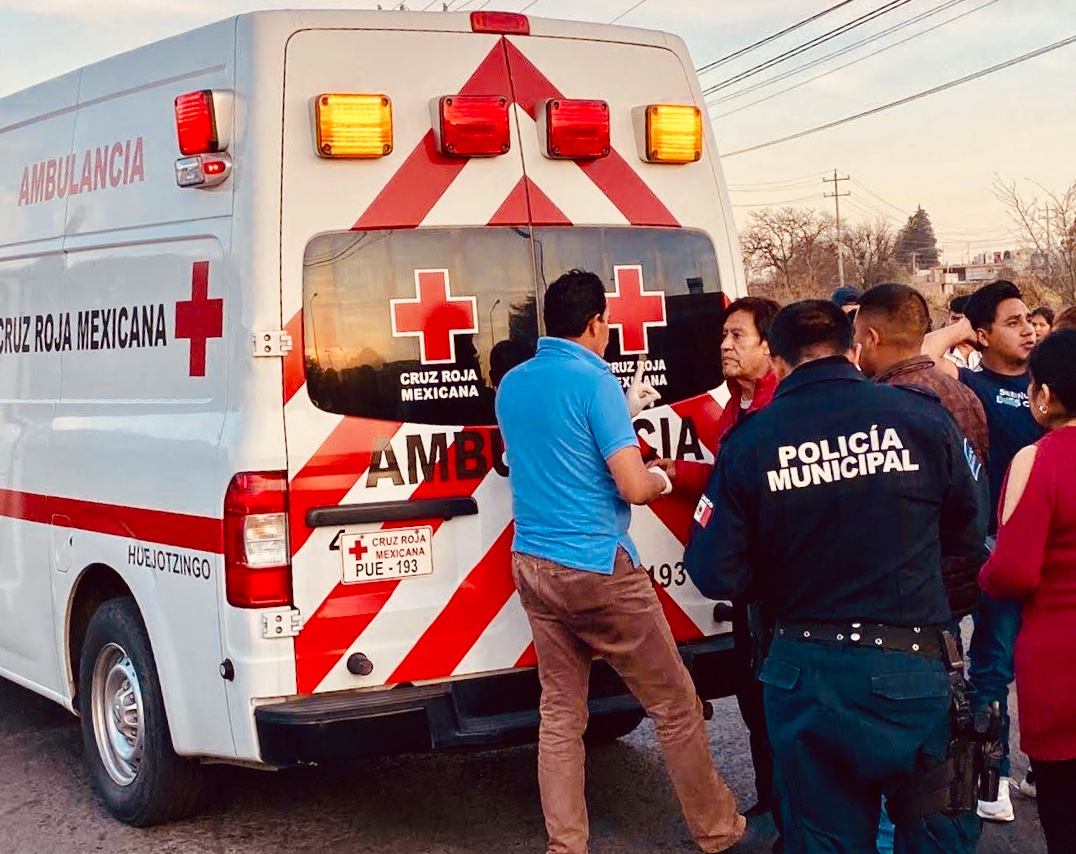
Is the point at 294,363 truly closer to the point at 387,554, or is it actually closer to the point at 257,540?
the point at 257,540

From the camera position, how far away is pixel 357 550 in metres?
4.50

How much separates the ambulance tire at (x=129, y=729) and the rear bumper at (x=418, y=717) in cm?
68

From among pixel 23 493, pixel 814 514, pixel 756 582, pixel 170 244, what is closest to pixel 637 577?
pixel 756 582

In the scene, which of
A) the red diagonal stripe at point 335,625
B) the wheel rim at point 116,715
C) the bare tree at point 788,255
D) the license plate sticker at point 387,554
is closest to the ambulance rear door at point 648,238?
the license plate sticker at point 387,554

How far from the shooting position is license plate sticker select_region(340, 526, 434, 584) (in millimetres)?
4492

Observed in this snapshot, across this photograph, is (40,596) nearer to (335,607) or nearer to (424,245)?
(335,607)

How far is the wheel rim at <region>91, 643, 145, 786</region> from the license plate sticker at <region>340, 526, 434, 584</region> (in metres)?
1.09

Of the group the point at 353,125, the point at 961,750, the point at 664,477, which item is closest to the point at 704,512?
the point at 664,477

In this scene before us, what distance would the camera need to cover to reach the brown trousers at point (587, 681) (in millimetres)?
4438

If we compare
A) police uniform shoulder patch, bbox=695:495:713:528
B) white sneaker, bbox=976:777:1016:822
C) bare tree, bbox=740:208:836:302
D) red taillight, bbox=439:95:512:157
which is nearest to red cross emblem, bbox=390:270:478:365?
red taillight, bbox=439:95:512:157

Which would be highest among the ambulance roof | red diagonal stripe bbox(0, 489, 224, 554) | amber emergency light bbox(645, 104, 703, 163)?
the ambulance roof

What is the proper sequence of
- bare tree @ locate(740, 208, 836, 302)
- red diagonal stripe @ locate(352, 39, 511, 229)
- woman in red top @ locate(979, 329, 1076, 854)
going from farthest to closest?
bare tree @ locate(740, 208, 836, 302) < red diagonal stripe @ locate(352, 39, 511, 229) < woman in red top @ locate(979, 329, 1076, 854)

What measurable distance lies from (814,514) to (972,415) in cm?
169

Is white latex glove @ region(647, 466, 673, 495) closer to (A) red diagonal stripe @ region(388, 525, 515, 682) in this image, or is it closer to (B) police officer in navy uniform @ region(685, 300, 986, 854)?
(A) red diagonal stripe @ region(388, 525, 515, 682)
